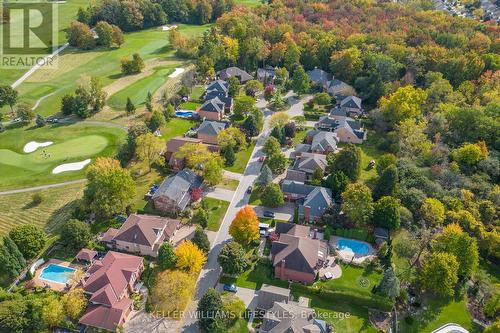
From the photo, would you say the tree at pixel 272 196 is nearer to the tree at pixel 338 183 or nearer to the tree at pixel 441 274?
the tree at pixel 338 183

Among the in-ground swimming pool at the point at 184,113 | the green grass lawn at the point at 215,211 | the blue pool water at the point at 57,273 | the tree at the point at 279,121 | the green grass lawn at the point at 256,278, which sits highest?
the tree at the point at 279,121

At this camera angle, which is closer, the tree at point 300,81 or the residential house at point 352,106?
the residential house at point 352,106

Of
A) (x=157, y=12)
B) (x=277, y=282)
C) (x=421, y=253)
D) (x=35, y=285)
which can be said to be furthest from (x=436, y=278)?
(x=157, y=12)

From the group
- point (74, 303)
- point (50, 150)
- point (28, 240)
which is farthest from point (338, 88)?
point (74, 303)

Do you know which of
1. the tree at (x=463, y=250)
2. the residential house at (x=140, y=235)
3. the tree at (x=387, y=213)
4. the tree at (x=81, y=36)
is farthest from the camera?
the tree at (x=81, y=36)

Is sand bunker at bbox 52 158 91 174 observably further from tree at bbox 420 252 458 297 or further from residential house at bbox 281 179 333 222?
tree at bbox 420 252 458 297

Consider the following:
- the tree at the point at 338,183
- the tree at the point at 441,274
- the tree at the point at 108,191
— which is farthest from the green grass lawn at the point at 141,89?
the tree at the point at 441,274
